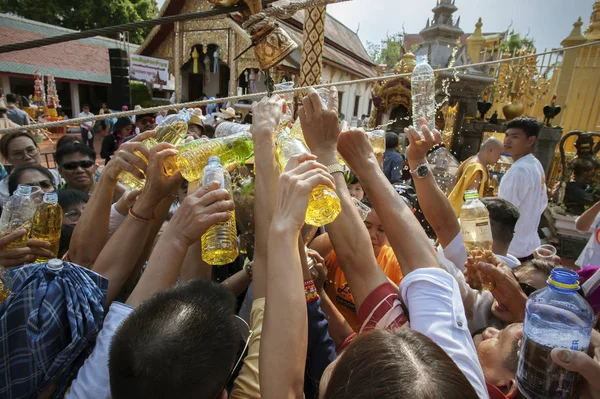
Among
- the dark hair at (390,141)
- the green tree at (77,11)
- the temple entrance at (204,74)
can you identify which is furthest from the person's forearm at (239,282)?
the green tree at (77,11)

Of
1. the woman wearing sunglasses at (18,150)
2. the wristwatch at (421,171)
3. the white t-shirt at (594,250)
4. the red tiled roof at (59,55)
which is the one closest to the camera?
the wristwatch at (421,171)

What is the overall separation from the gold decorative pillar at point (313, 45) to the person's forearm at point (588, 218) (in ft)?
9.83

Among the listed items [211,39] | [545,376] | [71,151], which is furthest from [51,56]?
[545,376]

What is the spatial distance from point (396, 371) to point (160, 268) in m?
0.88

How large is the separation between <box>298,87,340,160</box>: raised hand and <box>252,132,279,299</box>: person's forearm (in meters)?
0.19

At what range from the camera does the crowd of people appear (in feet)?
3.14

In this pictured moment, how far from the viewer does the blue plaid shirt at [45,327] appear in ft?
3.51

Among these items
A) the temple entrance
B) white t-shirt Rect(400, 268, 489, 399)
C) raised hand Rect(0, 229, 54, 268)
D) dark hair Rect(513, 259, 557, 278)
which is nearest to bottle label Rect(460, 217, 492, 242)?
dark hair Rect(513, 259, 557, 278)

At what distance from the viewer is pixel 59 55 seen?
20.6 m

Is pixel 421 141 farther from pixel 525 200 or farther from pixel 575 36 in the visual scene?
pixel 575 36

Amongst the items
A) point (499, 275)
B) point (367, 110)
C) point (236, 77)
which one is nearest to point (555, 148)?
point (499, 275)

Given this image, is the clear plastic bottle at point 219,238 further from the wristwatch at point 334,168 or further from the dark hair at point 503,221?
the dark hair at point 503,221

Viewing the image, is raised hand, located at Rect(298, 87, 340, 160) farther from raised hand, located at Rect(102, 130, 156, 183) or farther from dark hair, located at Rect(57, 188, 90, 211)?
dark hair, located at Rect(57, 188, 90, 211)

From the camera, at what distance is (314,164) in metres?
1.11
